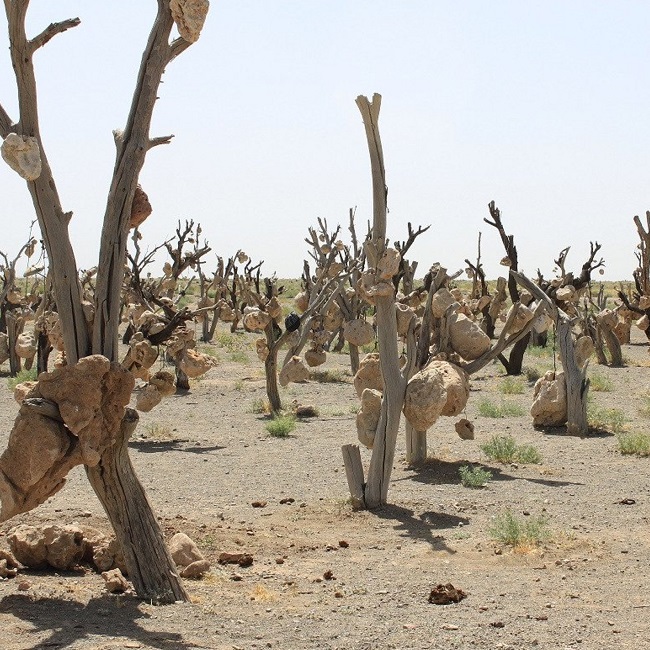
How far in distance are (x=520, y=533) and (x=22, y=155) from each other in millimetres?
5235

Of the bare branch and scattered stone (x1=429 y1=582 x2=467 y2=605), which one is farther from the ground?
the bare branch

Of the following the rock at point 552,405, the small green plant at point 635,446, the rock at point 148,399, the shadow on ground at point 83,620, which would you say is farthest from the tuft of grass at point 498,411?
the shadow on ground at point 83,620

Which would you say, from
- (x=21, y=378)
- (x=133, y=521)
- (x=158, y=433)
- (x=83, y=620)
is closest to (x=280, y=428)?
(x=158, y=433)

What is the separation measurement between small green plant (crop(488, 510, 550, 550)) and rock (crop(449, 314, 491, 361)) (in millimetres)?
3620

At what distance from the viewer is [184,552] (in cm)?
810

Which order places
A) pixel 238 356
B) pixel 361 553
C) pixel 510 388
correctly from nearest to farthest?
pixel 361 553 < pixel 510 388 < pixel 238 356

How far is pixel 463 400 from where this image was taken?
11.8 meters

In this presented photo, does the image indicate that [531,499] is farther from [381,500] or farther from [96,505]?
[96,505]

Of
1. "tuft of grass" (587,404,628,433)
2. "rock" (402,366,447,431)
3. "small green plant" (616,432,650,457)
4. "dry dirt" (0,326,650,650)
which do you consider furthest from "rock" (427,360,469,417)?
"tuft of grass" (587,404,628,433)

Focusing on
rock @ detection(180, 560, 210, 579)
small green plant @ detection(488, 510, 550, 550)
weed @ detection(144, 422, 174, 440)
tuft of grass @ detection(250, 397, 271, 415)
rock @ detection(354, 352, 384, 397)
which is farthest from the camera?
tuft of grass @ detection(250, 397, 271, 415)

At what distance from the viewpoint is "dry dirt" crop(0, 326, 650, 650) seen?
6.49 meters

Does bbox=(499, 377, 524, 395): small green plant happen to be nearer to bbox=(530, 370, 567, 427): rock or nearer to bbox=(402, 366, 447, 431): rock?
bbox=(530, 370, 567, 427): rock

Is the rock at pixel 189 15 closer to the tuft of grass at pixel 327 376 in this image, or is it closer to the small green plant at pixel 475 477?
the small green plant at pixel 475 477

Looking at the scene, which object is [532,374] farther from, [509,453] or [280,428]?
[509,453]
